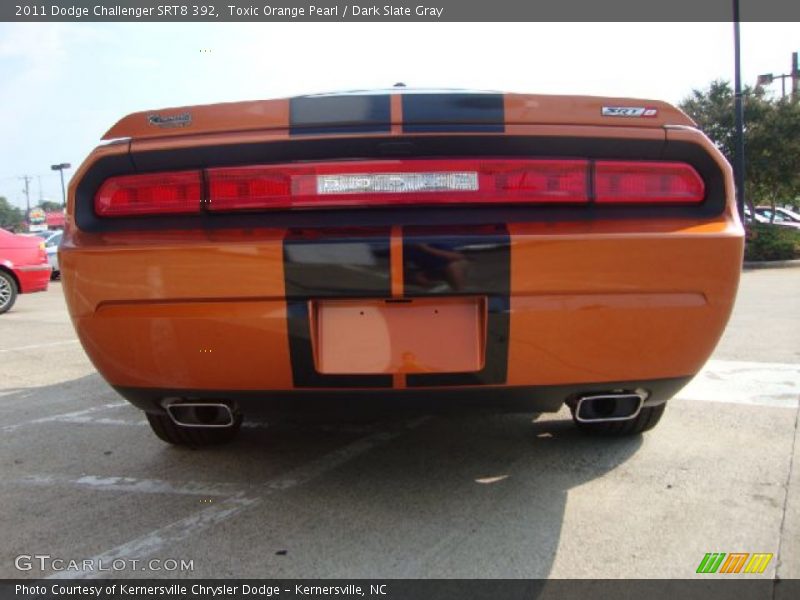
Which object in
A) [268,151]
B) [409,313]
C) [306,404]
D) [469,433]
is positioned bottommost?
[469,433]

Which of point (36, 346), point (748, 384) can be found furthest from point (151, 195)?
point (36, 346)

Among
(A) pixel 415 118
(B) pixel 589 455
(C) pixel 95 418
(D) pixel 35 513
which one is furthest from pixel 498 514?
(C) pixel 95 418

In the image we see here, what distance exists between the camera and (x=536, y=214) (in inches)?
82.7

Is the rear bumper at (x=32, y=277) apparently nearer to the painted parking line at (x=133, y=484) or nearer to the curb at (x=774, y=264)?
the painted parking line at (x=133, y=484)

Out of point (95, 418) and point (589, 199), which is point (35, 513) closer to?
point (95, 418)

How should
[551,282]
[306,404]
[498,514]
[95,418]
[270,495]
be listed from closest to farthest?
1. [551,282]
2. [306,404]
3. [498,514]
4. [270,495]
5. [95,418]

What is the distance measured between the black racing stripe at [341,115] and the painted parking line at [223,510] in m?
1.30

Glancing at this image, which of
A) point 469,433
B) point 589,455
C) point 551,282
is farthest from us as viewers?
point 469,433

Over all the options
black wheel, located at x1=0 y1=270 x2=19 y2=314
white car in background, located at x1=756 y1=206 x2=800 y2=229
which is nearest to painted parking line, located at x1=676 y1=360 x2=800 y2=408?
black wheel, located at x1=0 y1=270 x2=19 y2=314

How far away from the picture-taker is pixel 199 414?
2.69 meters

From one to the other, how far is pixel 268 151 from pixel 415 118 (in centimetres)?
45

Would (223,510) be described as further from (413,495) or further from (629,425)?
(629,425)

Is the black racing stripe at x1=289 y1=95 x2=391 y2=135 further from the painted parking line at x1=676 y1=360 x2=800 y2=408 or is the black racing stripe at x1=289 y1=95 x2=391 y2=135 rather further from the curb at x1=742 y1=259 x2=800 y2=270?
the curb at x1=742 y1=259 x2=800 y2=270

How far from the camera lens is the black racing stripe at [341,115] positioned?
212 centimetres
